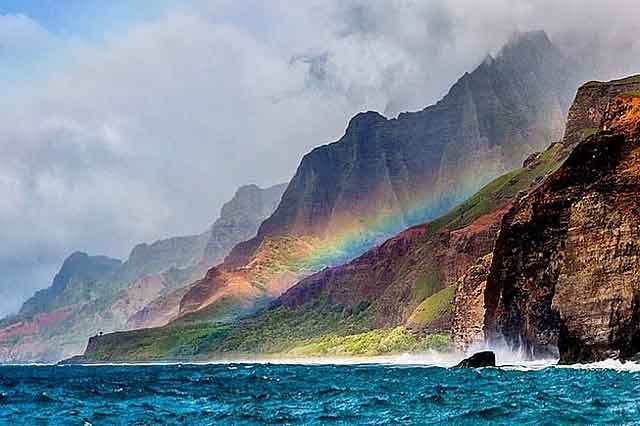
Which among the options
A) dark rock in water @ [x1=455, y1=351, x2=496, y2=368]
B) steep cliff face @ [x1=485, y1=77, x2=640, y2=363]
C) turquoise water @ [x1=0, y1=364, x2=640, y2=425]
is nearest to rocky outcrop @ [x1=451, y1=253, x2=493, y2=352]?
steep cliff face @ [x1=485, y1=77, x2=640, y2=363]

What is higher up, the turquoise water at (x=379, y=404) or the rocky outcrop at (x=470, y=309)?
the rocky outcrop at (x=470, y=309)

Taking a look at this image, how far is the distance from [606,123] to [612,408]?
256 feet

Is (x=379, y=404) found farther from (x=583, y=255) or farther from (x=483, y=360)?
(x=483, y=360)

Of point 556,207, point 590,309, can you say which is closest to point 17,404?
point 590,309

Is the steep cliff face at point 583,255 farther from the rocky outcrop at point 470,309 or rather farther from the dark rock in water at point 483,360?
the rocky outcrop at point 470,309

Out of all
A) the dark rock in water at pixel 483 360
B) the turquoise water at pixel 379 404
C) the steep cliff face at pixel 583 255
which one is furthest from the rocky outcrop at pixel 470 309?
the turquoise water at pixel 379 404

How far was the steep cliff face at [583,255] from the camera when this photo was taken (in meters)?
101

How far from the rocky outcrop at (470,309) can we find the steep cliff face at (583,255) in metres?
40.1

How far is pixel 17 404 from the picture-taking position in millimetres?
80250

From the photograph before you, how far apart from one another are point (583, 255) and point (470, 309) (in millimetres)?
80828

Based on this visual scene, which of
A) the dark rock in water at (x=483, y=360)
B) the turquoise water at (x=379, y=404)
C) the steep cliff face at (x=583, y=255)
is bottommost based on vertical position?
the turquoise water at (x=379, y=404)

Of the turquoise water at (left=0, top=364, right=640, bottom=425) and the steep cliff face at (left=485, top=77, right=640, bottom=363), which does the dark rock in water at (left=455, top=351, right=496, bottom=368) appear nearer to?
the steep cliff face at (left=485, top=77, right=640, bottom=363)

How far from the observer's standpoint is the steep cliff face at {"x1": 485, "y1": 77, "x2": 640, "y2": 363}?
→ 101 metres

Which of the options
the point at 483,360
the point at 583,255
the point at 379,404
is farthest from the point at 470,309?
the point at 379,404
